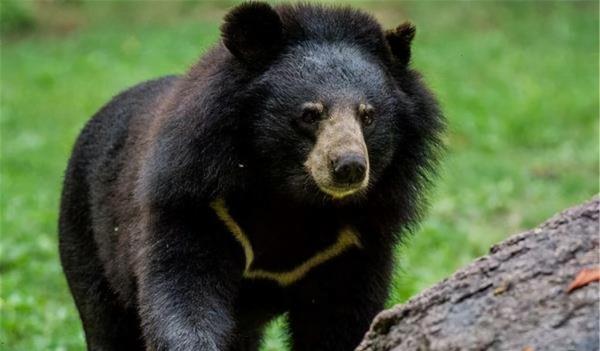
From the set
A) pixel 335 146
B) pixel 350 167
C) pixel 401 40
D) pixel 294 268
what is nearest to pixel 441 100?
pixel 401 40

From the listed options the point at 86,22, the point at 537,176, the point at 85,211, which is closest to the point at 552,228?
the point at 85,211

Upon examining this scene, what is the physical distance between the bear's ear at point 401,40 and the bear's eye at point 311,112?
55cm

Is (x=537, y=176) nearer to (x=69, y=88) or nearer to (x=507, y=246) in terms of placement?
(x=69, y=88)

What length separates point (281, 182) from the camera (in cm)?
464

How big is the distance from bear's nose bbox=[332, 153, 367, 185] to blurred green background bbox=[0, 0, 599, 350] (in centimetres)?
104

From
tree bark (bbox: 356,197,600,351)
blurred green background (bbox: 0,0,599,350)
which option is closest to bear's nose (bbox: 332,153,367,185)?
tree bark (bbox: 356,197,600,351)

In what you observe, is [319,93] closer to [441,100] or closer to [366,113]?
[366,113]

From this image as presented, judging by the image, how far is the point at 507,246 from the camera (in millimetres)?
3328

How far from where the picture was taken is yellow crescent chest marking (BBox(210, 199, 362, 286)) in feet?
15.4

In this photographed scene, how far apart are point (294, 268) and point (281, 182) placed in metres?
0.46

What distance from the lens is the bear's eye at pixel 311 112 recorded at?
14.7 feet

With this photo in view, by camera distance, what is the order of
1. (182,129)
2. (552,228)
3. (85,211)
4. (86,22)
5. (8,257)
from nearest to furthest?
(552,228), (182,129), (85,211), (8,257), (86,22)

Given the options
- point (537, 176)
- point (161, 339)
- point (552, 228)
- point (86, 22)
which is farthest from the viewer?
point (86, 22)

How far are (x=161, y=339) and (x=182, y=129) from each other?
85 cm
